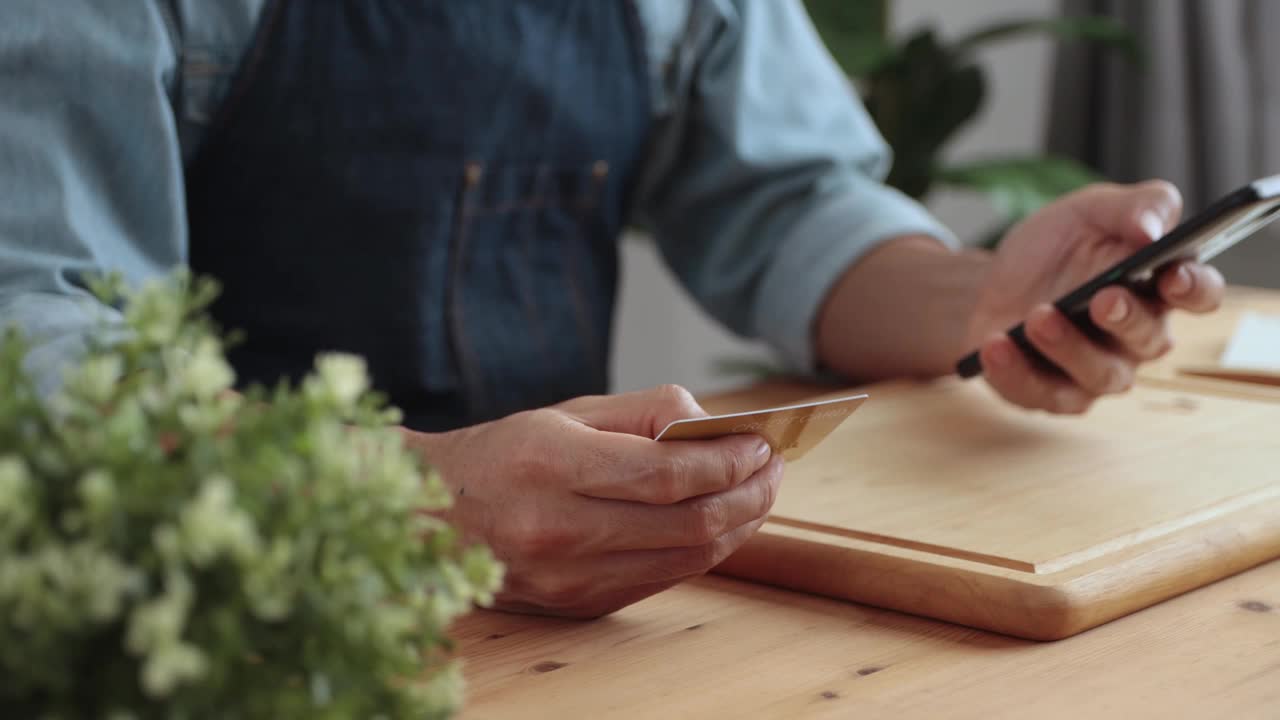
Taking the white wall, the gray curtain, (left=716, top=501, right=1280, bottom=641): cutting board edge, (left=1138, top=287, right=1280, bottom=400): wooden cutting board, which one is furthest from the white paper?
the white wall

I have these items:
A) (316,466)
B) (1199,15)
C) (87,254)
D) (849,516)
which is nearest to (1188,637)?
(849,516)

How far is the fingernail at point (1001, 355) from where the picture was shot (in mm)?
938

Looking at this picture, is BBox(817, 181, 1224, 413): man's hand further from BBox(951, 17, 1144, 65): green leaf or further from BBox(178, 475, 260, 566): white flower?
BBox(951, 17, 1144, 65): green leaf

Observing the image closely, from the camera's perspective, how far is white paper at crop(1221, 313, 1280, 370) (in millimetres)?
1071

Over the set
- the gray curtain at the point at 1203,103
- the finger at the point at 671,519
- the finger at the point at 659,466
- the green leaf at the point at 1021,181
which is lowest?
the green leaf at the point at 1021,181

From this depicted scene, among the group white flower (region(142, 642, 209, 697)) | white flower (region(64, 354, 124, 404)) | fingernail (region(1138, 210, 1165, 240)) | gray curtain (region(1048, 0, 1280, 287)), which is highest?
white flower (region(64, 354, 124, 404))

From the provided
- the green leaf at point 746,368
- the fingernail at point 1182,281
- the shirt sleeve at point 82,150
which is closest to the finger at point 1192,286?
the fingernail at point 1182,281

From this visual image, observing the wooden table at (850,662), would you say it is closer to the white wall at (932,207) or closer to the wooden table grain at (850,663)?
the wooden table grain at (850,663)

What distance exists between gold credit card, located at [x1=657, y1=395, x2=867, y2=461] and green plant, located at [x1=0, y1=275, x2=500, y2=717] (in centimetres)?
23

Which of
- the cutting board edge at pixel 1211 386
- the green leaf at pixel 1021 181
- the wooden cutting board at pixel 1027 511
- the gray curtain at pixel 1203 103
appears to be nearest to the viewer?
the wooden cutting board at pixel 1027 511

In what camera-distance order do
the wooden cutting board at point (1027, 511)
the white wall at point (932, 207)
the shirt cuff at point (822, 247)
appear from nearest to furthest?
the wooden cutting board at point (1027, 511)
the shirt cuff at point (822, 247)
the white wall at point (932, 207)

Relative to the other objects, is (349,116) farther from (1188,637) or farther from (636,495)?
(1188,637)

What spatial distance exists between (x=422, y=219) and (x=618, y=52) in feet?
0.74

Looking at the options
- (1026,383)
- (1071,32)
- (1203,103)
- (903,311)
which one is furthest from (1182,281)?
(1203,103)
